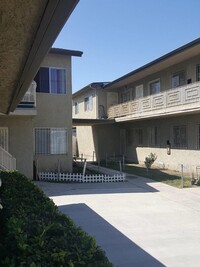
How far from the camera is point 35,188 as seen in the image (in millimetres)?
6195

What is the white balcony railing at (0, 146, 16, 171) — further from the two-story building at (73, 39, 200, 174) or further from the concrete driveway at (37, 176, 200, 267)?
the two-story building at (73, 39, 200, 174)

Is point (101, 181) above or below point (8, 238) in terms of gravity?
below

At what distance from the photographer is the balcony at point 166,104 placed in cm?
1639

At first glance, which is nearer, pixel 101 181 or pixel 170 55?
pixel 101 181

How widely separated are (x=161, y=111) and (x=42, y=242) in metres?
16.8

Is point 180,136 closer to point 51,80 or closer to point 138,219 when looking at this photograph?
point 51,80

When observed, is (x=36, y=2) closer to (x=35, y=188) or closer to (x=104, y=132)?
(x=35, y=188)

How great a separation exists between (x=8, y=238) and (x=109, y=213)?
20.6 ft

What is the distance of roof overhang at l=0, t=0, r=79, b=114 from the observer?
2514mm

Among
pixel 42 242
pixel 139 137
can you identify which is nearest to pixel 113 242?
pixel 42 242

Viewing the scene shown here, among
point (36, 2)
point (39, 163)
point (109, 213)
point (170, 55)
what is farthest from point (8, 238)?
point (170, 55)

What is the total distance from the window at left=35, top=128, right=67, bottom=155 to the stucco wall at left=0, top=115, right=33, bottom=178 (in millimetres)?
1629

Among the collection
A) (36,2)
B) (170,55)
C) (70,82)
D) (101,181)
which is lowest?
(101,181)

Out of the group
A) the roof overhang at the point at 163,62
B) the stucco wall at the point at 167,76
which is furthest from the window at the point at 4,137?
the stucco wall at the point at 167,76
